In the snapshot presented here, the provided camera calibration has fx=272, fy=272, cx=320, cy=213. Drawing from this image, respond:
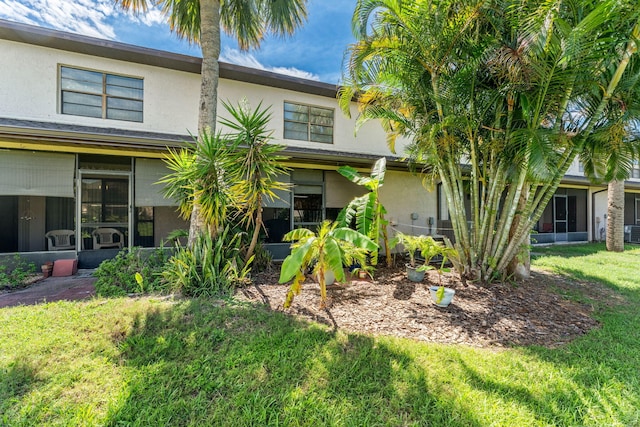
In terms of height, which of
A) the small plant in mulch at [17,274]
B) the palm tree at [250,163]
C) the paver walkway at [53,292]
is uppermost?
the palm tree at [250,163]

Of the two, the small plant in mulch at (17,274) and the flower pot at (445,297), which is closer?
the flower pot at (445,297)

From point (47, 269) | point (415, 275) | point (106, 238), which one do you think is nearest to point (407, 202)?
point (415, 275)

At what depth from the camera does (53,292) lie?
536 centimetres

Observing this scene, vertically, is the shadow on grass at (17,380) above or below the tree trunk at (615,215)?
below

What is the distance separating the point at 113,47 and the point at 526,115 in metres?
10.2

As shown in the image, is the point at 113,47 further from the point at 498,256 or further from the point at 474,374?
the point at 498,256

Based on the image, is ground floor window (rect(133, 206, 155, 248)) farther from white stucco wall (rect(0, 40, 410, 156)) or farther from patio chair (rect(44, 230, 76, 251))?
white stucco wall (rect(0, 40, 410, 156))

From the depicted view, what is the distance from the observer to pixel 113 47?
752 cm

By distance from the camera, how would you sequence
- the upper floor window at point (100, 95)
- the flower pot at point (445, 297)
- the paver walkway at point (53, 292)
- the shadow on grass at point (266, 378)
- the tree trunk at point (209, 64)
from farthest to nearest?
the upper floor window at point (100, 95), the tree trunk at point (209, 64), the paver walkway at point (53, 292), the flower pot at point (445, 297), the shadow on grass at point (266, 378)

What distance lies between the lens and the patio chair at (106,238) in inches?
323

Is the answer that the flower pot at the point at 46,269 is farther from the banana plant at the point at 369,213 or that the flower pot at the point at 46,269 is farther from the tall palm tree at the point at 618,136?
the tall palm tree at the point at 618,136

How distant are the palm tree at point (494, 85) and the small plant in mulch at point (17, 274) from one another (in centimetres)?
850

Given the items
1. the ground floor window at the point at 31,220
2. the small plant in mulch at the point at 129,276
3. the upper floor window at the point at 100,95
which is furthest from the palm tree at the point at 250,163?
the ground floor window at the point at 31,220

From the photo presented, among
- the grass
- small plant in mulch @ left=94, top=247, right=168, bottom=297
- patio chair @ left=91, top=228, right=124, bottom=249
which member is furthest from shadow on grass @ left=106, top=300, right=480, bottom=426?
patio chair @ left=91, top=228, right=124, bottom=249
